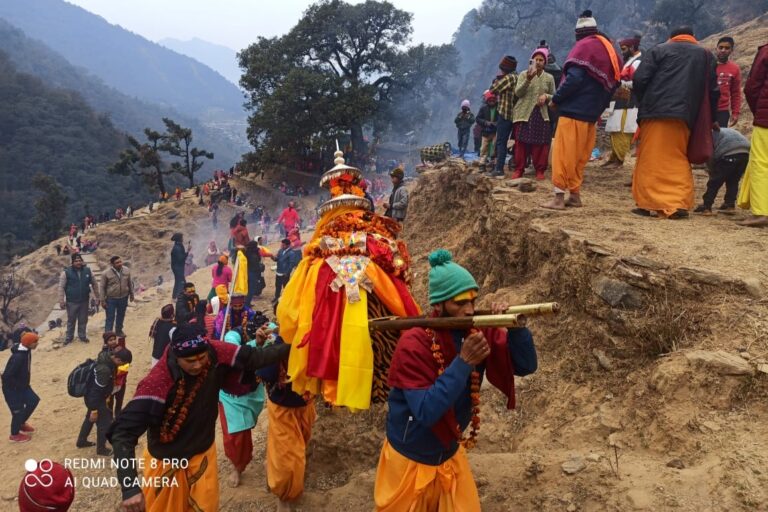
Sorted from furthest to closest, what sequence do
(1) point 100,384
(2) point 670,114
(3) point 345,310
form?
1. (1) point 100,384
2. (2) point 670,114
3. (3) point 345,310

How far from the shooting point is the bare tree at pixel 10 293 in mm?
20359

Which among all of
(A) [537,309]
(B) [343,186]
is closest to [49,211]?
(B) [343,186]

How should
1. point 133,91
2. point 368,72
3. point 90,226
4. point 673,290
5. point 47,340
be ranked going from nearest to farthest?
point 673,290
point 47,340
point 90,226
point 368,72
point 133,91

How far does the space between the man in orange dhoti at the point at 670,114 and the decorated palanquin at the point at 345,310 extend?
124 inches

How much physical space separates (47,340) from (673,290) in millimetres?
12701

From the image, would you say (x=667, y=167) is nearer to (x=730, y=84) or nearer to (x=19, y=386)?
(x=730, y=84)

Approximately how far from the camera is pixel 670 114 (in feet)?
16.4

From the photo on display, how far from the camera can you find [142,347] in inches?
414

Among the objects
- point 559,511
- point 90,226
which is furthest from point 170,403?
point 90,226

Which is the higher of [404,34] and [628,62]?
[404,34]

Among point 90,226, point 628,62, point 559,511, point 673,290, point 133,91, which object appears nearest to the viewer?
point 559,511

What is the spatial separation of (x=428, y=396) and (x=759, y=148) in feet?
15.4

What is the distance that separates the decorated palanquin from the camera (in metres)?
3.20

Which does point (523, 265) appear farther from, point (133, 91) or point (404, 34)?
point (133, 91)
